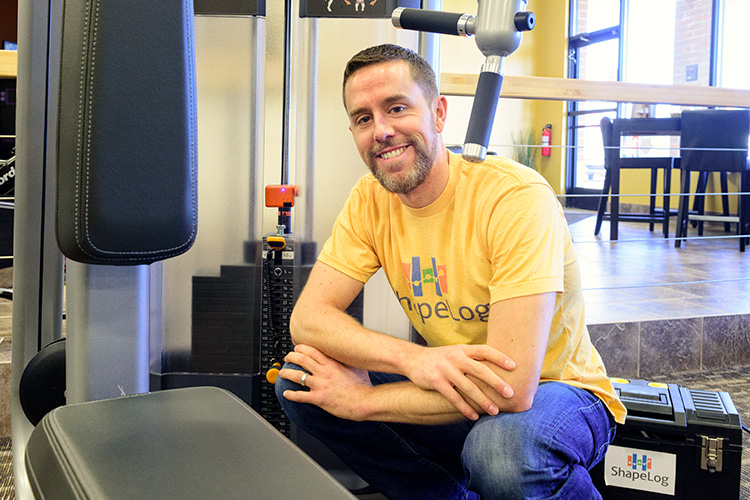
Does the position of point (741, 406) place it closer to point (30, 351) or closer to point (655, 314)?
point (655, 314)

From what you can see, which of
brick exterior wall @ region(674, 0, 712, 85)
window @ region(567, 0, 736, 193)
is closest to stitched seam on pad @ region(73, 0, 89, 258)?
window @ region(567, 0, 736, 193)

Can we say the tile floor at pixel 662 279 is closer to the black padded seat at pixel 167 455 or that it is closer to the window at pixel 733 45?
A: the black padded seat at pixel 167 455

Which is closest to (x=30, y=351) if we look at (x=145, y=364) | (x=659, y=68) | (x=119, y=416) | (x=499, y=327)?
(x=145, y=364)

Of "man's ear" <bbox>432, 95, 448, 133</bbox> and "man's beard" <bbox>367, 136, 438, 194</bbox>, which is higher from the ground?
"man's ear" <bbox>432, 95, 448, 133</bbox>

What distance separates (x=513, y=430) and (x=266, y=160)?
0.98 meters

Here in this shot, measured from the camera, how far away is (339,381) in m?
1.24

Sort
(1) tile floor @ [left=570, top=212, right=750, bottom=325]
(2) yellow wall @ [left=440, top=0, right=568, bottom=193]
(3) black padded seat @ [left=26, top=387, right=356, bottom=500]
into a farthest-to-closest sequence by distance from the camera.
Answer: (2) yellow wall @ [left=440, top=0, right=568, bottom=193] < (1) tile floor @ [left=570, top=212, right=750, bottom=325] < (3) black padded seat @ [left=26, top=387, right=356, bottom=500]

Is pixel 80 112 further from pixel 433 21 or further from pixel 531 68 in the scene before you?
pixel 531 68

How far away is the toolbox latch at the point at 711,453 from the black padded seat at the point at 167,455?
40.6 inches

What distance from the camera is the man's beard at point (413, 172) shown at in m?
1.24

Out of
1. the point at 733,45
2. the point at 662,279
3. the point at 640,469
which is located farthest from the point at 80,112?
the point at 733,45

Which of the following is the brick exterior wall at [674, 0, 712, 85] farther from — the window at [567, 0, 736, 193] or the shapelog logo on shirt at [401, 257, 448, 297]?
the shapelog logo on shirt at [401, 257, 448, 297]

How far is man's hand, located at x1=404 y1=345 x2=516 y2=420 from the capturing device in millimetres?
1062

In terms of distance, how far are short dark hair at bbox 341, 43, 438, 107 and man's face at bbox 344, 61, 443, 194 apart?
11mm
